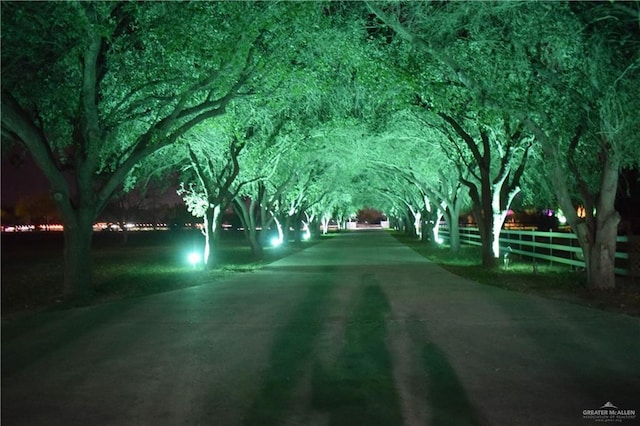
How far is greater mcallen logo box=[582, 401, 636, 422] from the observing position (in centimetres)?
546

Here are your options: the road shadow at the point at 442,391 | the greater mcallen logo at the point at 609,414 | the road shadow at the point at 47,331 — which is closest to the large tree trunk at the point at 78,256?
the road shadow at the point at 47,331

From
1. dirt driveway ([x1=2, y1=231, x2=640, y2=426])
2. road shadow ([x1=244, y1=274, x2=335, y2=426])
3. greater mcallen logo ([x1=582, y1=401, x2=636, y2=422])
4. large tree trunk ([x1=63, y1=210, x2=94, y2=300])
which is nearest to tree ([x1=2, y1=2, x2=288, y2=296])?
large tree trunk ([x1=63, y1=210, x2=94, y2=300])

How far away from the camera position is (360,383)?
6551 mm

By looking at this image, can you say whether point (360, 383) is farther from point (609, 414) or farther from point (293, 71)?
point (293, 71)

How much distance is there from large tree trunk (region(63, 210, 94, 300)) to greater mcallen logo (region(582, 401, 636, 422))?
1125 centimetres

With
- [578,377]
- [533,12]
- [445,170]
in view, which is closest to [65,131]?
[533,12]

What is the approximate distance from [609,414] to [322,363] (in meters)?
3.26

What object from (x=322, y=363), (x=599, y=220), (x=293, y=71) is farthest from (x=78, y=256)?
(x=599, y=220)

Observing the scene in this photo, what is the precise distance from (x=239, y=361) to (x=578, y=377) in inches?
158

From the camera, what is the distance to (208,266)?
73.0ft

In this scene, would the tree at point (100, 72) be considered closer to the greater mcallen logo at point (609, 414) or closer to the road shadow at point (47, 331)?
the road shadow at point (47, 331)

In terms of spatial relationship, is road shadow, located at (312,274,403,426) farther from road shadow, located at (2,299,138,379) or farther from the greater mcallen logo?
road shadow, located at (2,299,138,379)

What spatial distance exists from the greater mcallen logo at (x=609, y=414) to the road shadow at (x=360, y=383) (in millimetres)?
1756

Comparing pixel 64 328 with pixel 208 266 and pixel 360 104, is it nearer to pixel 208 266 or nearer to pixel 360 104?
pixel 208 266
